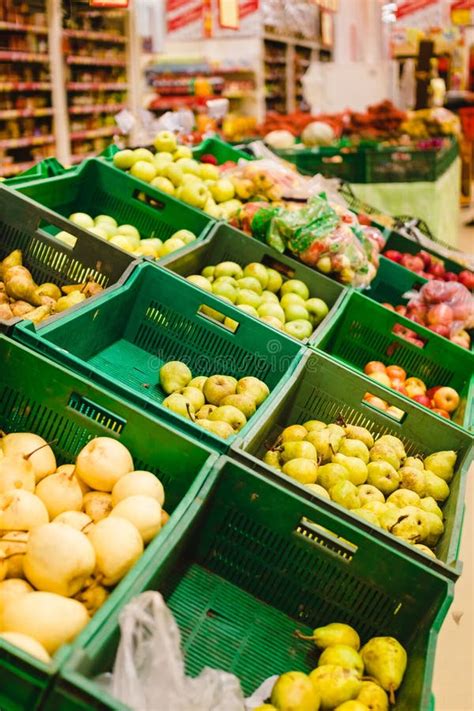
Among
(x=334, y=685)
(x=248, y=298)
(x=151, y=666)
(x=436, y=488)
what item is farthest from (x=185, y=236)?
(x=151, y=666)

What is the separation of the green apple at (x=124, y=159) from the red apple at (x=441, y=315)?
68.9 inches

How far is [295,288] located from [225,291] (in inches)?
15.7

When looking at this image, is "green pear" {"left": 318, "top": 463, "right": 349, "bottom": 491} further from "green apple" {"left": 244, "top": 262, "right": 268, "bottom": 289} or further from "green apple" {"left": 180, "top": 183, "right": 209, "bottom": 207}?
"green apple" {"left": 180, "top": 183, "right": 209, "bottom": 207}

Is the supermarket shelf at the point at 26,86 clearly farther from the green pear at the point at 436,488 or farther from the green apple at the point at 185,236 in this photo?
the green pear at the point at 436,488

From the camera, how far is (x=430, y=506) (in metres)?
2.30

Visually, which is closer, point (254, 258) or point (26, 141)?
point (254, 258)

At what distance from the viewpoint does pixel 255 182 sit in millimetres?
4180

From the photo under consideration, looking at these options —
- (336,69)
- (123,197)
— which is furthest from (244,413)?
(336,69)

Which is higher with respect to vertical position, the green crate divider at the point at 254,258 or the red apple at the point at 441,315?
the green crate divider at the point at 254,258

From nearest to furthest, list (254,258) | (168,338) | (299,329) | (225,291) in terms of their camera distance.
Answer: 1. (168,338)
2. (299,329)
3. (225,291)
4. (254,258)

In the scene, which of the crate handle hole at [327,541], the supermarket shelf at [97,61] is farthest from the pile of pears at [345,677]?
the supermarket shelf at [97,61]

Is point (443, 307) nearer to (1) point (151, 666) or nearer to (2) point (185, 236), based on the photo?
(2) point (185, 236)

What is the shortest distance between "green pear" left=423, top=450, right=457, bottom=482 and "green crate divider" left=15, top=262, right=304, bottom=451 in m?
0.58

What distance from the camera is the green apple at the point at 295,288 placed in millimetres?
3430
